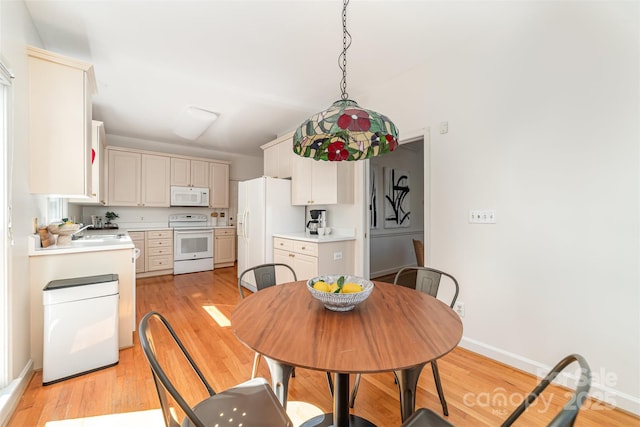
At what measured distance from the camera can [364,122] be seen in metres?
1.24

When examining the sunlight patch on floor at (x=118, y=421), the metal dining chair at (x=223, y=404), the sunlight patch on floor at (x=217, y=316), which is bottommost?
the sunlight patch on floor at (x=118, y=421)

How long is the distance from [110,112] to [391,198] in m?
4.61

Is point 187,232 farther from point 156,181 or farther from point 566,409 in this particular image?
point 566,409

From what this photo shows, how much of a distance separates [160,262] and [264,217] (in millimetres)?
2508

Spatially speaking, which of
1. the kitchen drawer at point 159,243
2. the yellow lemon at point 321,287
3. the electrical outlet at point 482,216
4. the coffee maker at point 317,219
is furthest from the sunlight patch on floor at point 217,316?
the electrical outlet at point 482,216

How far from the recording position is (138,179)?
16.1ft

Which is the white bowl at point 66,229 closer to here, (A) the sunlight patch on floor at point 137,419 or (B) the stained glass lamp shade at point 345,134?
(A) the sunlight patch on floor at point 137,419

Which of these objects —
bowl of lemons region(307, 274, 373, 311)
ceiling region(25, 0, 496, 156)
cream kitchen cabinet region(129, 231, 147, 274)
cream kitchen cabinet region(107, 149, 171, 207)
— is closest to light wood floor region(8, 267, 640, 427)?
bowl of lemons region(307, 274, 373, 311)

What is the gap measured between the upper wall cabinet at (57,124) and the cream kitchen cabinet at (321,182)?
230 cm

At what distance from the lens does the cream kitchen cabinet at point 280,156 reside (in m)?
4.07

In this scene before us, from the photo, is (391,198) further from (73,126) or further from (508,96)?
(73,126)

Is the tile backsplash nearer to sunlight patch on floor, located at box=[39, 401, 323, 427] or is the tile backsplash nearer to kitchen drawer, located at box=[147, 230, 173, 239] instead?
kitchen drawer, located at box=[147, 230, 173, 239]

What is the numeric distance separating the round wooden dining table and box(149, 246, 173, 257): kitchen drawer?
4261mm

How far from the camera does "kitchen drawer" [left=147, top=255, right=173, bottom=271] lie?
4.79m
